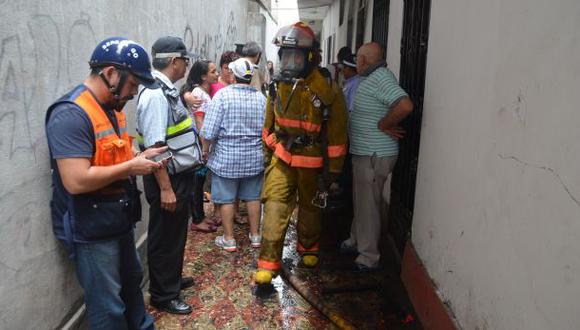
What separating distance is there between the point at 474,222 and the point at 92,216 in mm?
2004

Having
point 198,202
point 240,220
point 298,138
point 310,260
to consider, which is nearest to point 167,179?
point 298,138

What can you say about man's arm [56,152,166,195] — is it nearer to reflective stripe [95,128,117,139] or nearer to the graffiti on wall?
reflective stripe [95,128,117,139]

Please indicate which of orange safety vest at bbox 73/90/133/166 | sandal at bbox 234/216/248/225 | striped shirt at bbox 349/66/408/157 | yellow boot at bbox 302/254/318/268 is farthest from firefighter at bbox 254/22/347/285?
orange safety vest at bbox 73/90/133/166

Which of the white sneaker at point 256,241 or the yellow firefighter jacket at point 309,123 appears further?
the white sneaker at point 256,241

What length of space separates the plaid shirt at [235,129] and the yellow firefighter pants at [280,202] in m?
0.49

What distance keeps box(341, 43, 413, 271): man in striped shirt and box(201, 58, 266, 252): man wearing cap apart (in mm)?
998

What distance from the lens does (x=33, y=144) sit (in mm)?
2199

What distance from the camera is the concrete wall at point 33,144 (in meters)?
1.99

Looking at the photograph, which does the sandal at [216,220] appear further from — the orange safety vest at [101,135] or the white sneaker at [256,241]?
the orange safety vest at [101,135]

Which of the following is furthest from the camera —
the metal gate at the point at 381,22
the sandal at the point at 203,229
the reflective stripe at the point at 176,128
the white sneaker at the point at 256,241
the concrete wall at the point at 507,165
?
the metal gate at the point at 381,22

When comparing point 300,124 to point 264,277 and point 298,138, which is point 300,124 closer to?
point 298,138

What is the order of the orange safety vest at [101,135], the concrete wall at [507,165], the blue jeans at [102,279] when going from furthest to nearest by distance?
the blue jeans at [102,279]
the orange safety vest at [101,135]
the concrete wall at [507,165]

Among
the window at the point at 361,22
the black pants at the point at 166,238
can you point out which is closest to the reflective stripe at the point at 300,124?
the black pants at the point at 166,238

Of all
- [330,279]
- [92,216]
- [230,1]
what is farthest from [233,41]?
[92,216]
